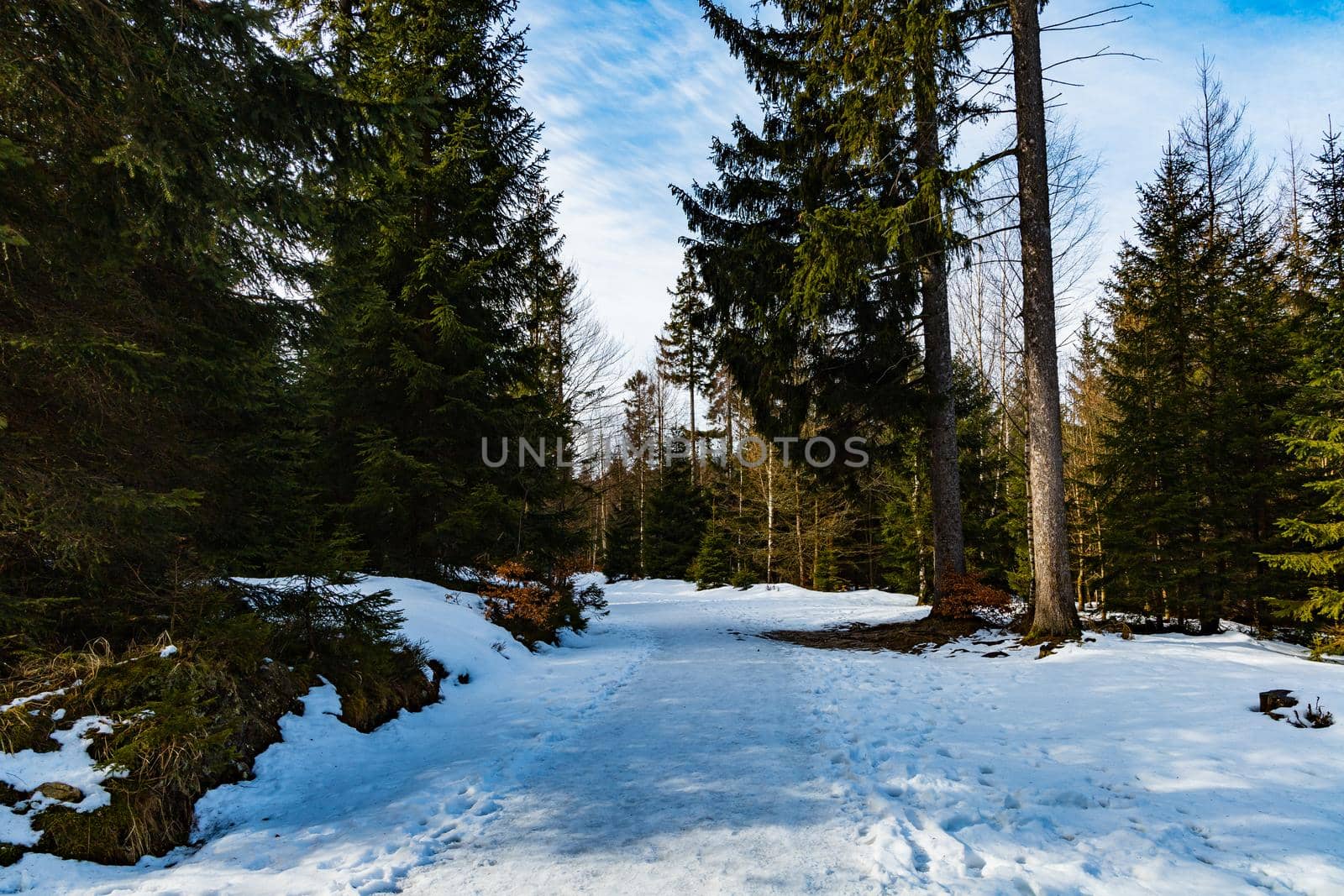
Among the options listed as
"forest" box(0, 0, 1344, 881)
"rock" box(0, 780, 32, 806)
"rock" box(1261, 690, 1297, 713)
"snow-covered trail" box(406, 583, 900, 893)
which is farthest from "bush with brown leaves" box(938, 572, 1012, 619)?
"rock" box(0, 780, 32, 806)

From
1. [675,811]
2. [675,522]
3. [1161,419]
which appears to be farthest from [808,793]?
[675,522]

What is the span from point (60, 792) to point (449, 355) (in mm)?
9128

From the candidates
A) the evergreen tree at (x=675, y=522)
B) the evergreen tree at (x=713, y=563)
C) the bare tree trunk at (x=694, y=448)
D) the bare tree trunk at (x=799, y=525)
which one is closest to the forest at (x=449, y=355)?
the bare tree trunk at (x=799, y=525)

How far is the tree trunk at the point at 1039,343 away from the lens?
7.79 metres

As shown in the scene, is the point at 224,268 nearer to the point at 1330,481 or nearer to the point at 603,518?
the point at 1330,481

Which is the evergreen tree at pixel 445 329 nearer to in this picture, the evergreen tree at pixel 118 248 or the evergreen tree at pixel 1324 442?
the evergreen tree at pixel 118 248

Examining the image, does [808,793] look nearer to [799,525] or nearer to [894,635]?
[894,635]

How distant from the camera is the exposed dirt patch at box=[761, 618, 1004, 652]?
8930 millimetres

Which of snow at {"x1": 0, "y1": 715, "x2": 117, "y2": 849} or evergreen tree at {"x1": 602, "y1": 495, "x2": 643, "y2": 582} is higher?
snow at {"x1": 0, "y1": 715, "x2": 117, "y2": 849}

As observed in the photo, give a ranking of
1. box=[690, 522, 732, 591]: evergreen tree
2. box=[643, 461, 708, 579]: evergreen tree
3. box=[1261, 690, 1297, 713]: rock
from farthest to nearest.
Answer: box=[643, 461, 708, 579]: evergreen tree → box=[690, 522, 732, 591]: evergreen tree → box=[1261, 690, 1297, 713]: rock

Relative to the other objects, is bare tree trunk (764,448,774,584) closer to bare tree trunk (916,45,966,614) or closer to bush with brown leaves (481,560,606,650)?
bare tree trunk (916,45,966,614)

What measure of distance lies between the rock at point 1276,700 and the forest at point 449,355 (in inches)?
131

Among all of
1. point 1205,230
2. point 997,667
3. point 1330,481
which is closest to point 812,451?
point 997,667

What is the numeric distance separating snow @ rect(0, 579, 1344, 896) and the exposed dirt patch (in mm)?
2474
